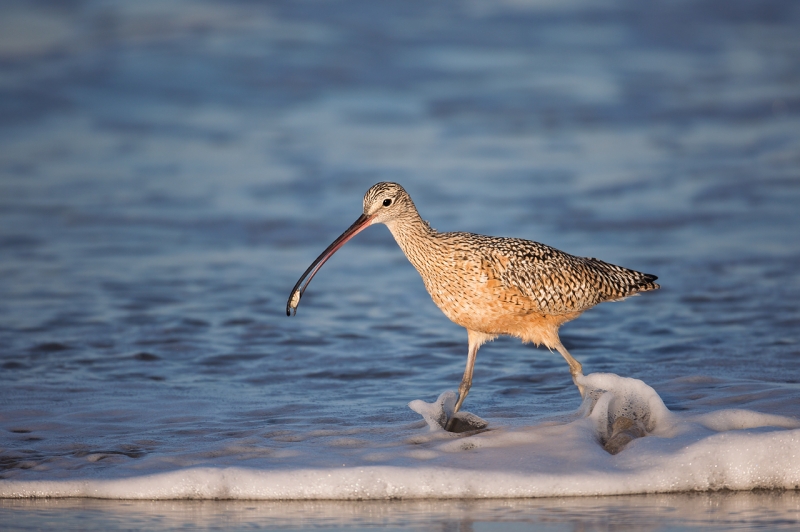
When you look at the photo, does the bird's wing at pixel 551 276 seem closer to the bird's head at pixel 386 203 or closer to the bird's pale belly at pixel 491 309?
the bird's pale belly at pixel 491 309

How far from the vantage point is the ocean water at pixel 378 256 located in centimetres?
582

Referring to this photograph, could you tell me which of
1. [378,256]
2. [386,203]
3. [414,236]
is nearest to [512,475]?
[414,236]

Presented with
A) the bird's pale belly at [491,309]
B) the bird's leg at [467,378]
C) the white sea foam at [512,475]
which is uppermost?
the bird's pale belly at [491,309]

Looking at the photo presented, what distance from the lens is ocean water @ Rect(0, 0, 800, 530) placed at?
582 centimetres

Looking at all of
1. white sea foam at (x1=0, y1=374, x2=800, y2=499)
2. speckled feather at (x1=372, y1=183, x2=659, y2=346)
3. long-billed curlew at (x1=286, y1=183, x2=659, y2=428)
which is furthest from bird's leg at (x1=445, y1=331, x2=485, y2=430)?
white sea foam at (x1=0, y1=374, x2=800, y2=499)

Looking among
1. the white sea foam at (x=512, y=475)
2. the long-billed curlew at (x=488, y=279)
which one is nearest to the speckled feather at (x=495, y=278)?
the long-billed curlew at (x=488, y=279)

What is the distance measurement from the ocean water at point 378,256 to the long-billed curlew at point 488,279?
55 centimetres

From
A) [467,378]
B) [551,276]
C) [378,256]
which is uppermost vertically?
[551,276]

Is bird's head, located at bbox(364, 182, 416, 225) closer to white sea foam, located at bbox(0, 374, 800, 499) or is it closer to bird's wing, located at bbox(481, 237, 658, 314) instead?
bird's wing, located at bbox(481, 237, 658, 314)

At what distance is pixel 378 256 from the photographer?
44.8ft

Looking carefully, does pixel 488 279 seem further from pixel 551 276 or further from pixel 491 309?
pixel 551 276

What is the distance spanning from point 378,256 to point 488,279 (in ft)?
21.8

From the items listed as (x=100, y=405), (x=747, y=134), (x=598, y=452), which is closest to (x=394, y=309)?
(x=100, y=405)

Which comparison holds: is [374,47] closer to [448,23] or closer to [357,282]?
[448,23]
